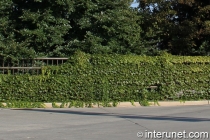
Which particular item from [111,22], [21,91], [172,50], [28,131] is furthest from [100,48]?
[28,131]

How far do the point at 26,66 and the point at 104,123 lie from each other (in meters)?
6.02

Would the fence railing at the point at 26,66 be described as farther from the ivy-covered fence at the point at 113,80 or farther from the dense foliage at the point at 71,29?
the ivy-covered fence at the point at 113,80

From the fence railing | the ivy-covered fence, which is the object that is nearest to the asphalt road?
the ivy-covered fence

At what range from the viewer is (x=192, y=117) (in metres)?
13.2

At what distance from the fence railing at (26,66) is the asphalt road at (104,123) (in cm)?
204

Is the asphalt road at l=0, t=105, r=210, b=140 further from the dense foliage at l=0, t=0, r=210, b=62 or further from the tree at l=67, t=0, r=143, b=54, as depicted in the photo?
the tree at l=67, t=0, r=143, b=54

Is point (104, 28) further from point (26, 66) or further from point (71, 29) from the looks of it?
point (26, 66)

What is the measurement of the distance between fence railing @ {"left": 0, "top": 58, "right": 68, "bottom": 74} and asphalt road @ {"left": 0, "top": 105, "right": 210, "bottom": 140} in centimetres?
204

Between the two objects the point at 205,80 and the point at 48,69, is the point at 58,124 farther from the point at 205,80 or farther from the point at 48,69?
the point at 205,80

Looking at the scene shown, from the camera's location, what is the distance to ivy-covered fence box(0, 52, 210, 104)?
16.0 metres

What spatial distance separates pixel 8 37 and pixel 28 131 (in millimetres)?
7286

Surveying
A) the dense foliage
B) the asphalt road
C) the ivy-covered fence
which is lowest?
the asphalt road

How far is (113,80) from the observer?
1661 cm

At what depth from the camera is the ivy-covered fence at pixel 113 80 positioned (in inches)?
628
